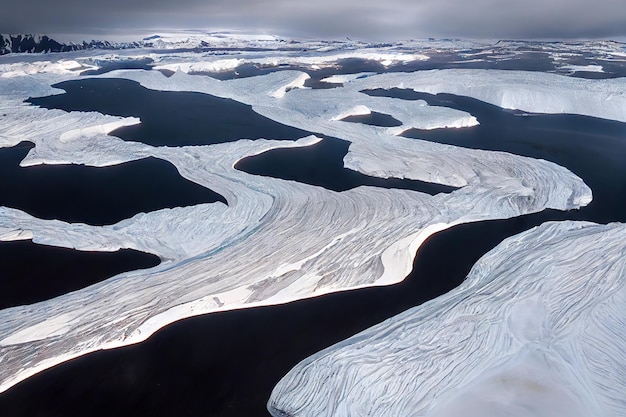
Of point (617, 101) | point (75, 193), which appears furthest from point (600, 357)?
point (617, 101)

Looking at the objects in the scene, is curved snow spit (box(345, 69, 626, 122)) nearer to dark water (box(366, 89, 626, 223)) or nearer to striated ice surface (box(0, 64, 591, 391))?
dark water (box(366, 89, 626, 223))

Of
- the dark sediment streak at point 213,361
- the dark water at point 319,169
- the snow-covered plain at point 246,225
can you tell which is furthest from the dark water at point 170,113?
the dark sediment streak at point 213,361

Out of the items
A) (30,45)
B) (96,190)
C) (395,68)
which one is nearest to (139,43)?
(30,45)

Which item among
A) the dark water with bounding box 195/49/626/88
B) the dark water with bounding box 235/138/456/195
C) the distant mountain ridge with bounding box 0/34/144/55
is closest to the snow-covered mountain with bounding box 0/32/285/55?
the distant mountain ridge with bounding box 0/34/144/55

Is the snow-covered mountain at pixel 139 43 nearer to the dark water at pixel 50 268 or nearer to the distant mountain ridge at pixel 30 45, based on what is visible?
the distant mountain ridge at pixel 30 45

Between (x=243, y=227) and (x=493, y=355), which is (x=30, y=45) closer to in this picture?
(x=243, y=227)
